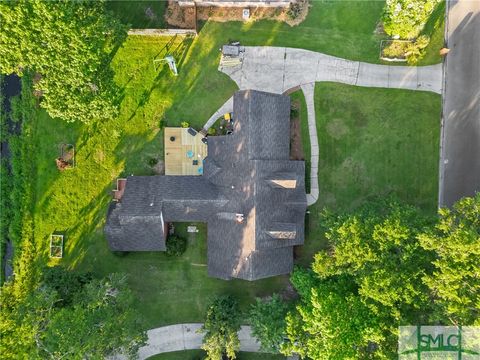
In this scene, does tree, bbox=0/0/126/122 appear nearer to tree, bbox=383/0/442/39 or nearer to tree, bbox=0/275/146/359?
tree, bbox=0/275/146/359

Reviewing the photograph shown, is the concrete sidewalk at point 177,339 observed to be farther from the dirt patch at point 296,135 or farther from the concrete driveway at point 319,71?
the concrete driveway at point 319,71

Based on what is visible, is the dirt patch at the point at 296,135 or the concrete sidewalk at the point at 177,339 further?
the dirt patch at the point at 296,135

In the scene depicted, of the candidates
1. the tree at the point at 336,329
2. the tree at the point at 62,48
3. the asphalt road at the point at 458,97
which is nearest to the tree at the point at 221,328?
the tree at the point at 336,329

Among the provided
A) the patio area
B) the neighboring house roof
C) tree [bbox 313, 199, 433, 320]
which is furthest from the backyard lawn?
tree [bbox 313, 199, 433, 320]

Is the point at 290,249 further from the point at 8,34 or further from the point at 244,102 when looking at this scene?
the point at 8,34

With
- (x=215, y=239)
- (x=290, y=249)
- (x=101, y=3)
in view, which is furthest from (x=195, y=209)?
(x=101, y=3)

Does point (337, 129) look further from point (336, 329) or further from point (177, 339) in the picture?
point (177, 339)

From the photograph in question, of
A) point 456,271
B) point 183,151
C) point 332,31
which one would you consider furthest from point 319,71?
point 456,271
